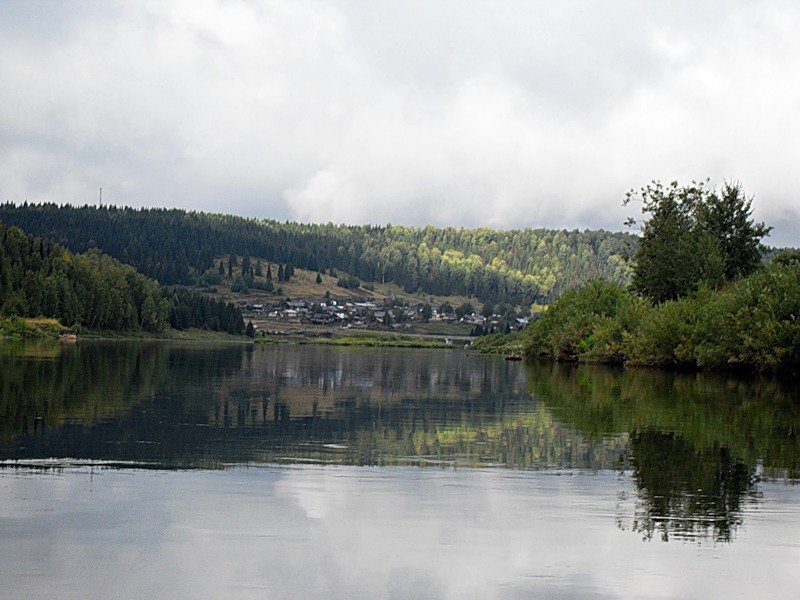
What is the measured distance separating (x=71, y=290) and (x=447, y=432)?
149545mm

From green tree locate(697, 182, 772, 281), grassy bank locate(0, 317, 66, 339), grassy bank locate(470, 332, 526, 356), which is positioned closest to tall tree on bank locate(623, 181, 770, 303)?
green tree locate(697, 182, 772, 281)

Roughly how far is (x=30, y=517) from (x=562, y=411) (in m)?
20.3

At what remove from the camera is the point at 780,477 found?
17438 millimetres

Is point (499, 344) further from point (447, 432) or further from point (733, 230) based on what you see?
point (447, 432)

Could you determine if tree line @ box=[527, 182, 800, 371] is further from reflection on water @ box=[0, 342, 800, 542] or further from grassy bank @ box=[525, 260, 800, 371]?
reflection on water @ box=[0, 342, 800, 542]

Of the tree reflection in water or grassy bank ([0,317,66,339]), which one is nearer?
the tree reflection in water

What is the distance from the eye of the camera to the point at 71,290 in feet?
545

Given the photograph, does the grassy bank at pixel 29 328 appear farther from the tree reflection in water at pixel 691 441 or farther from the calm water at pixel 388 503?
the calm water at pixel 388 503

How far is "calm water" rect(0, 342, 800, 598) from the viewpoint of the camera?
1036cm

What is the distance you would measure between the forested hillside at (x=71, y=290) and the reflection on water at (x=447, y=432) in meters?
123

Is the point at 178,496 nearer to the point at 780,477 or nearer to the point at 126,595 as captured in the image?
the point at 126,595

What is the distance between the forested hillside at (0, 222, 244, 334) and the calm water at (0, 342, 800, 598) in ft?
449

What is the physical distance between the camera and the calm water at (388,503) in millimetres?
10359

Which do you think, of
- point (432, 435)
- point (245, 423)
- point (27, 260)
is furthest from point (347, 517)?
point (27, 260)
